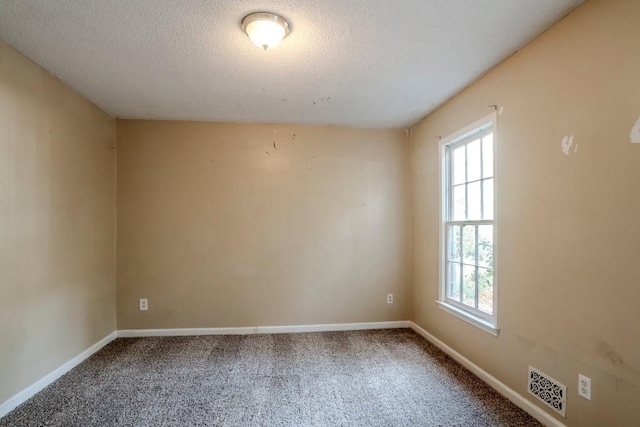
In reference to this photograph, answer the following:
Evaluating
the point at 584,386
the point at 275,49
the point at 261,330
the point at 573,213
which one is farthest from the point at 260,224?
the point at 584,386

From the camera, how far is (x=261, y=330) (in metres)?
3.64

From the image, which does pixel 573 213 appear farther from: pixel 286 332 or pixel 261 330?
pixel 261 330

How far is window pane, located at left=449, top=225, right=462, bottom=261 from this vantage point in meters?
2.98

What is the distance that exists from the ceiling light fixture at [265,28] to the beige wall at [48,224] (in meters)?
1.66

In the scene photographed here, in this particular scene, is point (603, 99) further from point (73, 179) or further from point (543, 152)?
point (73, 179)

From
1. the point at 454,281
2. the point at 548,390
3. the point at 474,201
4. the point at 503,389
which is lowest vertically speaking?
the point at 503,389

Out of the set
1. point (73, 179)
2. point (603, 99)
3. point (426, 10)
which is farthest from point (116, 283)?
point (603, 99)

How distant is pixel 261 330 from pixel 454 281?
6.98 feet

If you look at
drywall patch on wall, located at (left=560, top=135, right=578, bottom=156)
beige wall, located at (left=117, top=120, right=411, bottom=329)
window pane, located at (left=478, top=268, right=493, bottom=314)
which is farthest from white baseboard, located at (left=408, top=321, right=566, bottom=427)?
drywall patch on wall, located at (left=560, top=135, right=578, bottom=156)

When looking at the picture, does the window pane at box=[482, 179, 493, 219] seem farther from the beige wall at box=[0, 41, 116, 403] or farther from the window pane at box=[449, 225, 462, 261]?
the beige wall at box=[0, 41, 116, 403]

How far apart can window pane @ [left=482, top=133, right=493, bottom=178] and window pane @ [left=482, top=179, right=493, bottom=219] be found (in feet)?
0.21

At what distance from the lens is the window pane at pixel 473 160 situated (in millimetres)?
2703

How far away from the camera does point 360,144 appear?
3854mm

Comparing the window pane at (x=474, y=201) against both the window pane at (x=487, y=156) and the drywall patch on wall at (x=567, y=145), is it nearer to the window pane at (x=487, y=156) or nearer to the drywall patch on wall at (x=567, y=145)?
the window pane at (x=487, y=156)
